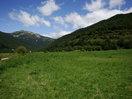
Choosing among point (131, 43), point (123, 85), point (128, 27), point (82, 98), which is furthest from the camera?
point (128, 27)

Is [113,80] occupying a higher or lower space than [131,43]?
lower

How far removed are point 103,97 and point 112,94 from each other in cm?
105

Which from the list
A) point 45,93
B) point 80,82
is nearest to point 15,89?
point 45,93

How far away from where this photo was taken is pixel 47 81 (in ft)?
53.5

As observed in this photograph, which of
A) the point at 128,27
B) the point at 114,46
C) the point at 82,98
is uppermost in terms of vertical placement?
the point at 128,27

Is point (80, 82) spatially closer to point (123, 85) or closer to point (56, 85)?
point (56, 85)

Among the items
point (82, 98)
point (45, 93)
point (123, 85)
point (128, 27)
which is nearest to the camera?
point (82, 98)

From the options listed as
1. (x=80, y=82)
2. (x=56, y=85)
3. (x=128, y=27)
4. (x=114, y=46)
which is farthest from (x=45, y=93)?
(x=128, y=27)

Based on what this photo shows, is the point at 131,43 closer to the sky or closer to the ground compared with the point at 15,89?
closer to the sky

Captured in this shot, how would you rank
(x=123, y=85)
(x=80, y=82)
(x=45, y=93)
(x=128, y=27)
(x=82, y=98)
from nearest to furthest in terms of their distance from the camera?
1. (x=82, y=98)
2. (x=45, y=93)
3. (x=123, y=85)
4. (x=80, y=82)
5. (x=128, y=27)

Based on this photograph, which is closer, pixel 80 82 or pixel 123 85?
pixel 123 85

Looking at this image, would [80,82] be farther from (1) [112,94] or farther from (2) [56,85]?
(1) [112,94]

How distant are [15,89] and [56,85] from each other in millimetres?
4240

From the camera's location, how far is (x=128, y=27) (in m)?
166
